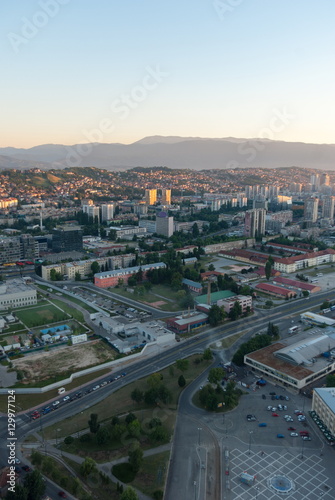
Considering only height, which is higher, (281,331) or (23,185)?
(23,185)

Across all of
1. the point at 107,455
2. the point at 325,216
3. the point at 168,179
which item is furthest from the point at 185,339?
the point at 168,179

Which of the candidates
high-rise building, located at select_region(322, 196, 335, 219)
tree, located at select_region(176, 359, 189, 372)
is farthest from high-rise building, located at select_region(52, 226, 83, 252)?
high-rise building, located at select_region(322, 196, 335, 219)

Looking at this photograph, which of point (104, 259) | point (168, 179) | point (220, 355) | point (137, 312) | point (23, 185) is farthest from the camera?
point (168, 179)

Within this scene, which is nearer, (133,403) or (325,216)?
(133,403)

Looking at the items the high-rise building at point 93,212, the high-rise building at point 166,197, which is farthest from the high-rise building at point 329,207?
the high-rise building at point 93,212

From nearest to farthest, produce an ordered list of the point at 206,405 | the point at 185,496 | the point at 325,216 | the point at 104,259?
the point at 185,496 < the point at 206,405 < the point at 104,259 < the point at 325,216

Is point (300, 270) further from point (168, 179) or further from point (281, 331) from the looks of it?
point (168, 179)
